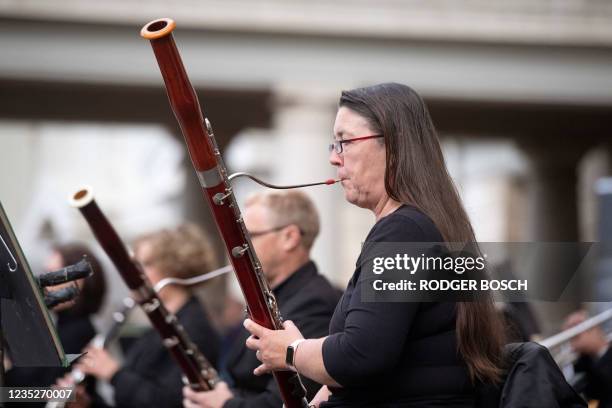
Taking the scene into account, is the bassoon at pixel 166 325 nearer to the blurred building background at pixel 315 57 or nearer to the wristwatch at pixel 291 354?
the wristwatch at pixel 291 354

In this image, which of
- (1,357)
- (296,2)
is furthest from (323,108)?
(1,357)

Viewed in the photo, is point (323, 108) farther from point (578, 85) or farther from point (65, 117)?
point (65, 117)

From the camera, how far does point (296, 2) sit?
585 inches

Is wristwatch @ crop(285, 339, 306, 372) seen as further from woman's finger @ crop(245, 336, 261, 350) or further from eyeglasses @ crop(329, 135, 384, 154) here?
eyeglasses @ crop(329, 135, 384, 154)

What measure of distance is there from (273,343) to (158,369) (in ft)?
8.15

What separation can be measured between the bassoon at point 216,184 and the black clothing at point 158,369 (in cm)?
187

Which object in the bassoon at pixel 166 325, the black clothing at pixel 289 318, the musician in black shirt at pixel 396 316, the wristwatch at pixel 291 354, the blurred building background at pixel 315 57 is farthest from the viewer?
the blurred building background at pixel 315 57

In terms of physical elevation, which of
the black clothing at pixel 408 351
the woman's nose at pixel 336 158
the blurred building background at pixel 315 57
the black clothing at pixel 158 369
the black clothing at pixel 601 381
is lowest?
the black clothing at pixel 601 381

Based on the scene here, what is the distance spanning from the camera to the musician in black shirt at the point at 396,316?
2.83m

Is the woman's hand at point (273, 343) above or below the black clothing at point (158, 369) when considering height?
above

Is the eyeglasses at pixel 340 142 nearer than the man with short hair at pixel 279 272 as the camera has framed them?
Yes

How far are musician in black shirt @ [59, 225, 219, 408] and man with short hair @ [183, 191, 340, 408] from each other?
51cm

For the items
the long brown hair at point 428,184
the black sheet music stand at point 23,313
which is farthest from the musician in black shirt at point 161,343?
the long brown hair at point 428,184

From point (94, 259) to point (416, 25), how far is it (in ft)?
32.2
